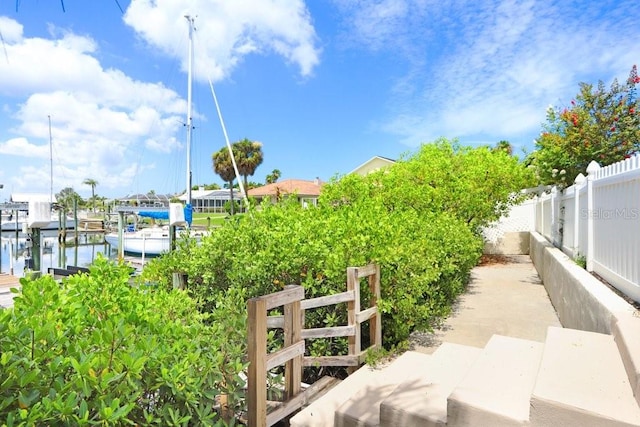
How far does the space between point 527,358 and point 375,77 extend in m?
13.0

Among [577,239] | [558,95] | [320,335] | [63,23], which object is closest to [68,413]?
[63,23]

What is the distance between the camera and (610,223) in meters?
4.24

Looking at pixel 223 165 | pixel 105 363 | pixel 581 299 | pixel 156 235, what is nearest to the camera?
pixel 105 363

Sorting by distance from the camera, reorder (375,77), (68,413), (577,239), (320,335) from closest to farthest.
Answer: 1. (68,413)
2. (320,335)
3. (577,239)
4. (375,77)

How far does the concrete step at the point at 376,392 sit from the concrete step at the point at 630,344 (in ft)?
4.49

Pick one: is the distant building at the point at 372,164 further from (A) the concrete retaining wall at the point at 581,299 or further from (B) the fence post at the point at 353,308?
(B) the fence post at the point at 353,308

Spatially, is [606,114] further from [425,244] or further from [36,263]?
[36,263]

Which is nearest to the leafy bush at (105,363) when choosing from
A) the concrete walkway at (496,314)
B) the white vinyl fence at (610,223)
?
the concrete walkway at (496,314)

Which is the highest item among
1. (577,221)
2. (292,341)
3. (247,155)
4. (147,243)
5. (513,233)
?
(247,155)

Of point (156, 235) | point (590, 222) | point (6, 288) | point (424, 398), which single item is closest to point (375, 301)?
point (424, 398)

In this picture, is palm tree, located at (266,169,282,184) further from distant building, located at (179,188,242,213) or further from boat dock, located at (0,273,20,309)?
boat dock, located at (0,273,20,309)

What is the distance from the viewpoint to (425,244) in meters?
5.01

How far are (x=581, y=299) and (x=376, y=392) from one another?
273 centimetres

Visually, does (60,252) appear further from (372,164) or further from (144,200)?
(372,164)
